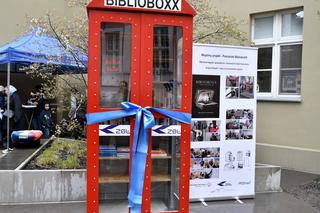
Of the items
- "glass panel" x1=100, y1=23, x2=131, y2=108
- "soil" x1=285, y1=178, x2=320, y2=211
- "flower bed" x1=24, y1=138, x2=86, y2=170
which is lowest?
"soil" x1=285, y1=178, x2=320, y2=211

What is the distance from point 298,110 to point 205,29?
2735mm

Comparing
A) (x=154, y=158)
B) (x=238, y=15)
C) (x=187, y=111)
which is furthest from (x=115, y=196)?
(x=238, y=15)

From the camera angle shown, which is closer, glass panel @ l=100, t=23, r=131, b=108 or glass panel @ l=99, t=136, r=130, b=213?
glass panel @ l=100, t=23, r=131, b=108

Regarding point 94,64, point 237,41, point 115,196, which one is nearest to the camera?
point 94,64

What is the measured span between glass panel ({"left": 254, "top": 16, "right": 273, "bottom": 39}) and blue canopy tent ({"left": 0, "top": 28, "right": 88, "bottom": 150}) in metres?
4.45

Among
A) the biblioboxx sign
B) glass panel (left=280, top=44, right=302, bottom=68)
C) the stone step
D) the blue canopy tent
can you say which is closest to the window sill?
glass panel (left=280, top=44, right=302, bottom=68)

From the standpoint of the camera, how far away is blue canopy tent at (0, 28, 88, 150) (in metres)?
7.32

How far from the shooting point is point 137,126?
3.68 metres

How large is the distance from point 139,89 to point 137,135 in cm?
45

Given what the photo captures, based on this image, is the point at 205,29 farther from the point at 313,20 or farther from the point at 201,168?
the point at 201,168

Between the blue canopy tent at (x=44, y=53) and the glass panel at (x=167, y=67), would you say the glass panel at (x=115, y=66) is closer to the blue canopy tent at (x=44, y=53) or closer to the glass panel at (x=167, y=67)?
the glass panel at (x=167, y=67)

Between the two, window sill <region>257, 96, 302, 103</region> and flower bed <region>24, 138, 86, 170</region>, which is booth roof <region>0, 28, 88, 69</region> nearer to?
flower bed <region>24, 138, 86, 170</region>

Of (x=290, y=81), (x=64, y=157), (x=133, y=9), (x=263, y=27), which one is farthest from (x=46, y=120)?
(x=133, y=9)

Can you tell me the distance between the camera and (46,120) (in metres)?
11.4
